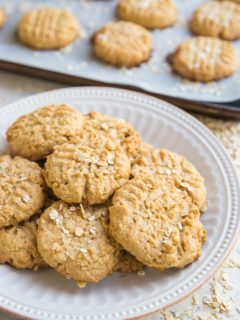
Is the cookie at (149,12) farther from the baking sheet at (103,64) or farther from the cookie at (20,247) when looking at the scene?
the cookie at (20,247)

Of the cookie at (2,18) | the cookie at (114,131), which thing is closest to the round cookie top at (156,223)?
the cookie at (114,131)

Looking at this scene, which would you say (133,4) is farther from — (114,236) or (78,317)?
(78,317)

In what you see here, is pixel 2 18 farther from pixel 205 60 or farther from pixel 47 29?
pixel 205 60

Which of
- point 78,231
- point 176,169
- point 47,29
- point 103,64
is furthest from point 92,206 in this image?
point 47,29

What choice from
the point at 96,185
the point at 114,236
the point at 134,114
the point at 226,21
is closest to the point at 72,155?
the point at 96,185

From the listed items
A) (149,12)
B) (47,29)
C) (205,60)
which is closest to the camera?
(205,60)

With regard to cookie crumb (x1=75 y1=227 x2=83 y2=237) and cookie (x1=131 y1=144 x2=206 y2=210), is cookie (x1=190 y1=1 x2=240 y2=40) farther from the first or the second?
cookie crumb (x1=75 y1=227 x2=83 y2=237)
